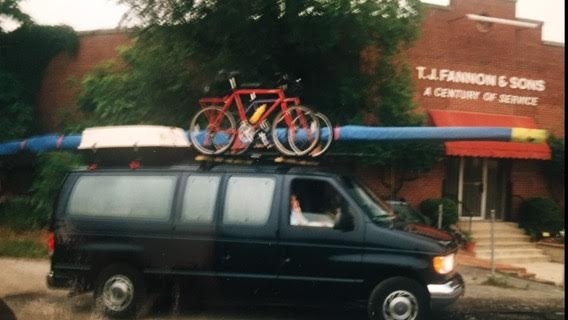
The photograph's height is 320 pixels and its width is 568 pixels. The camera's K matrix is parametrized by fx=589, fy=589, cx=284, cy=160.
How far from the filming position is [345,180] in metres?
6.66

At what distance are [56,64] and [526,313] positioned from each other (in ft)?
49.8

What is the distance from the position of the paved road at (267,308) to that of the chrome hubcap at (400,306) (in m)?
0.72

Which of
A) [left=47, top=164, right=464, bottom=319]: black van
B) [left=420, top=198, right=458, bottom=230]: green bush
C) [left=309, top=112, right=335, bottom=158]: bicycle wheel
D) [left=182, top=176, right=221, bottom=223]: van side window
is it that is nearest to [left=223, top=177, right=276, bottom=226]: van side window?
[left=47, top=164, right=464, bottom=319]: black van

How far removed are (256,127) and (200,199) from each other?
60.7 inches

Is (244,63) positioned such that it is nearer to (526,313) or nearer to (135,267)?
(135,267)

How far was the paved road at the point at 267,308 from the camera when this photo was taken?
23.7 feet

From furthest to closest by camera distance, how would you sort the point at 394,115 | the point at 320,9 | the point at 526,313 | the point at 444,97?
1. the point at 444,97
2. the point at 394,115
3. the point at 320,9
4. the point at 526,313

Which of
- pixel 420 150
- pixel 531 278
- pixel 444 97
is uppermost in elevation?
pixel 444 97

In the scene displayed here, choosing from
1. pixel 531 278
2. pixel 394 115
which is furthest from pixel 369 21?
pixel 531 278

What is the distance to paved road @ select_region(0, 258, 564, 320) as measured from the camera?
23.7ft

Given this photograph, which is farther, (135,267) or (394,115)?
(394,115)

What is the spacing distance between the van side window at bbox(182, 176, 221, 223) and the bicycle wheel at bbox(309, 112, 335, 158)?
1391 mm

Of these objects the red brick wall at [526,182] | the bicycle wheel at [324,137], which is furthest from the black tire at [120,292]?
the red brick wall at [526,182]

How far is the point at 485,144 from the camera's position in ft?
49.3
